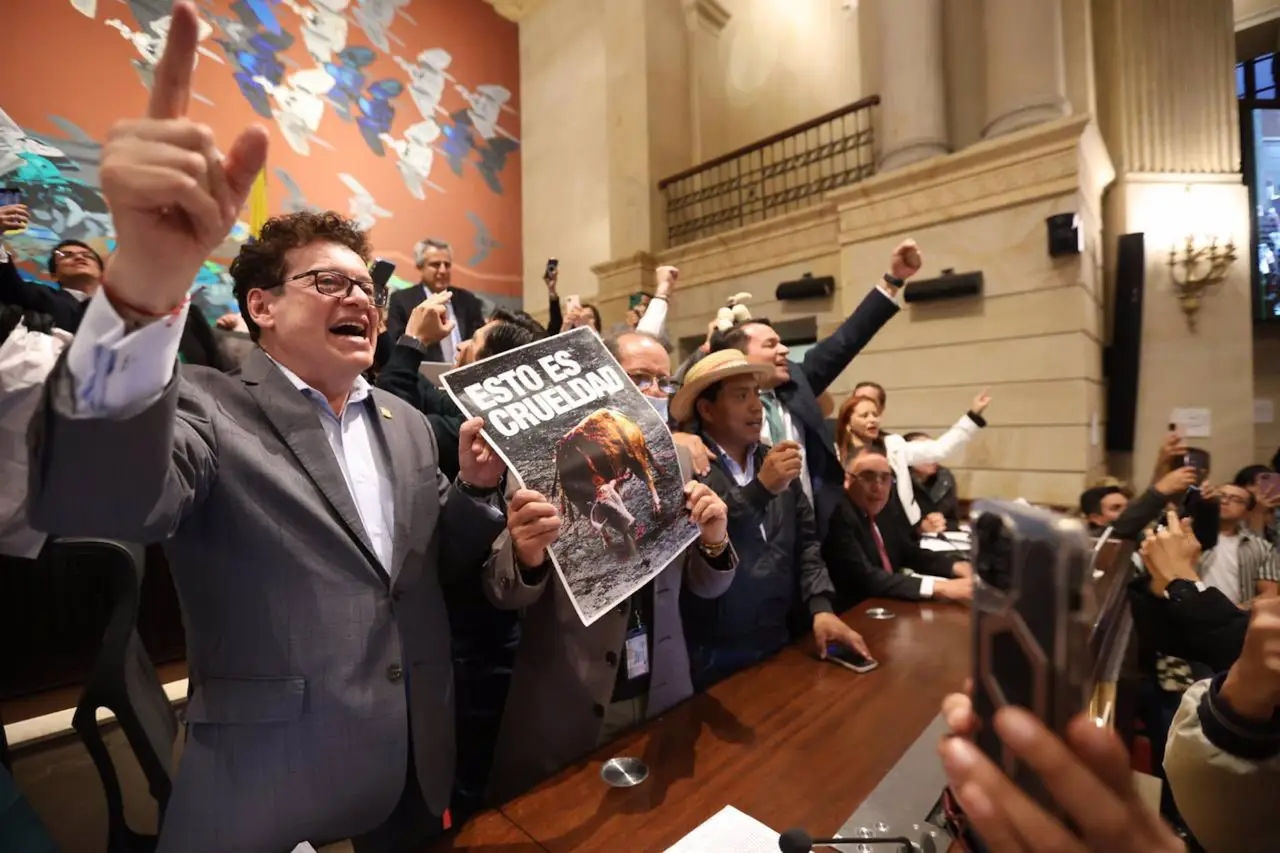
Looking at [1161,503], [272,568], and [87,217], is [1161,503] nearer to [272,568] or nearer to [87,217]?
[272,568]

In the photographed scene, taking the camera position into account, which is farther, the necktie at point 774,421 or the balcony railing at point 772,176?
the balcony railing at point 772,176

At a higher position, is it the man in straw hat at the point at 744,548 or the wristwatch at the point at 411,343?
the wristwatch at the point at 411,343

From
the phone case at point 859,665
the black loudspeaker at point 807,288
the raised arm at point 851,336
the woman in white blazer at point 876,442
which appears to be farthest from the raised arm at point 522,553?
the black loudspeaker at point 807,288

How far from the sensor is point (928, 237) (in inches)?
204

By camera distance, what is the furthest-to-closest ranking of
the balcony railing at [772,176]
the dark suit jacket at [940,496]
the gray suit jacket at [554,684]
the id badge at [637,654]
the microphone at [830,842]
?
the balcony railing at [772,176]
the dark suit jacket at [940,496]
the id badge at [637,654]
the gray suit jacket at [554,684]
the microphone at [830,842]

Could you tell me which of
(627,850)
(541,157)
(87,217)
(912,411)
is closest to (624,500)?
(627,850)

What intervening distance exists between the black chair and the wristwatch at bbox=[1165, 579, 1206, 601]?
Result: 262cm

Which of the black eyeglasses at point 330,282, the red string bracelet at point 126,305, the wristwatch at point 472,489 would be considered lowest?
the wristwatch at point 472,489

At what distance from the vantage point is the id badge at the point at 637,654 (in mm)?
1327

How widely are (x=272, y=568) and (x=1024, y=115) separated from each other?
6.02 metres

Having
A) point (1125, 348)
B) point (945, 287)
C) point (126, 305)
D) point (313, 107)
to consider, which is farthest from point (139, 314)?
point (313, 107)

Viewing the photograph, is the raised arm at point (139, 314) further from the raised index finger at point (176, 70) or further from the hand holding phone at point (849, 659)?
the hand holding phone at point (849, 659)

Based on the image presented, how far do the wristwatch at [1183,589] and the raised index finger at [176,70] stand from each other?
2.31m

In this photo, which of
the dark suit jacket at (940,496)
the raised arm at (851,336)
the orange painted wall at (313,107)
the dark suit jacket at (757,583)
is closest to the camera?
the dark suit jacket at (757,583)
